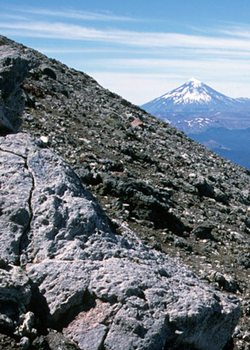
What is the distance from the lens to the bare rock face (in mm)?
8086

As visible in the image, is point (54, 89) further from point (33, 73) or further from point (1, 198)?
point (1, 198)

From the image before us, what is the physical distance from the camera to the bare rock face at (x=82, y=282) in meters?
8.09

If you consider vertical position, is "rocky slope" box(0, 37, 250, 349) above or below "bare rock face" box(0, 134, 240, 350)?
above

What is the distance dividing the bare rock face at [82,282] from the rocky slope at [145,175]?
519 millimetres

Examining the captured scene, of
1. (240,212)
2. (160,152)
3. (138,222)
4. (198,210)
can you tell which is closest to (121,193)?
(138,222)

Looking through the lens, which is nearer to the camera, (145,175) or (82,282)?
(82,282)

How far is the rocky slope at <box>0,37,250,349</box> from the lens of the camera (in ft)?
49.8

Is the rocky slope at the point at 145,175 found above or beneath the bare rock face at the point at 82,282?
above

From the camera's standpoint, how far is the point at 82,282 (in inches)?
334

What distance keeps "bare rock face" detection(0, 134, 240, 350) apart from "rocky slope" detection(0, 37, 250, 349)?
1.70 feet

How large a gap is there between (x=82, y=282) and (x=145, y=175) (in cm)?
1575

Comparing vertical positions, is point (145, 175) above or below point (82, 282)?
above

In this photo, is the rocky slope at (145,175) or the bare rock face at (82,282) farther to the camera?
the rocky slope at (145,175)

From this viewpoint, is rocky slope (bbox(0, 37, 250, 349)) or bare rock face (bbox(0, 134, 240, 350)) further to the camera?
rocky slope (bbox(0, 37, 250, 349))
